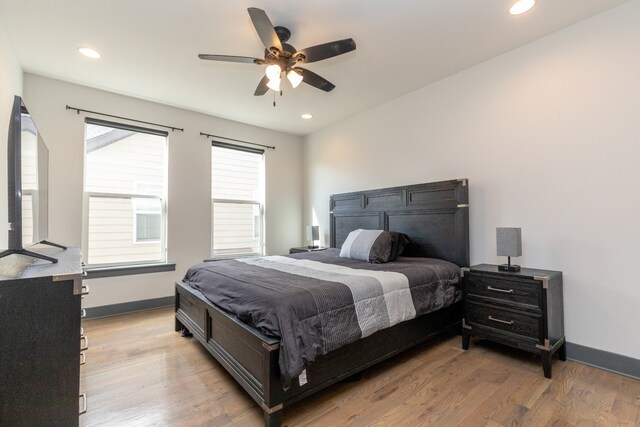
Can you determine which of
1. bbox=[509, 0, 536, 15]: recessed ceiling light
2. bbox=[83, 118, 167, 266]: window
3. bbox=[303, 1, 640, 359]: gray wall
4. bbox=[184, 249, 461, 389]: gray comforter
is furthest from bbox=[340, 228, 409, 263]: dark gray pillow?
bbox=[83, 118, 167, 266]: window

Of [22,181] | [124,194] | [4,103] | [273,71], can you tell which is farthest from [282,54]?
[124,194]

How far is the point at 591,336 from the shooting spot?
234 centimetres

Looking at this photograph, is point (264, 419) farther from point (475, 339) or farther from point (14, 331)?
point (475, 339)

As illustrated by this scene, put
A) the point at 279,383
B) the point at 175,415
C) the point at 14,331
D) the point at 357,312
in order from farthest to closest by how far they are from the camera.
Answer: the point at 357,312
the point at 175,415
the point at 279,383
the point at 14,331

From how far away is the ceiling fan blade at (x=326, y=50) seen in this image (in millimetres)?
2127

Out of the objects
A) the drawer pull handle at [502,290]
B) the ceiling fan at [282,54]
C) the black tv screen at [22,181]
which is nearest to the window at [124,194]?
the black tv screen at [22,181]

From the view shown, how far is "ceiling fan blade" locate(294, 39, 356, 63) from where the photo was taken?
6.98 feet

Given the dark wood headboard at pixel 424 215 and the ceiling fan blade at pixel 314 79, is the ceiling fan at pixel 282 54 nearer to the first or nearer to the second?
the ceiling fan blade at pixel 314 79

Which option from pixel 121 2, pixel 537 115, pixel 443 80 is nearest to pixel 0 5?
pixel 121 2

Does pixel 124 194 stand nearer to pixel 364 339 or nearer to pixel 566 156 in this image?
pixel 364 339

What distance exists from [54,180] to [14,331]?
3.02 metres

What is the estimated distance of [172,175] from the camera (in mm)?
4086

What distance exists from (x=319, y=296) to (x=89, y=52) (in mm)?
3158

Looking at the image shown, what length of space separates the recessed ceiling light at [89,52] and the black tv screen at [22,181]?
131 centimetres
